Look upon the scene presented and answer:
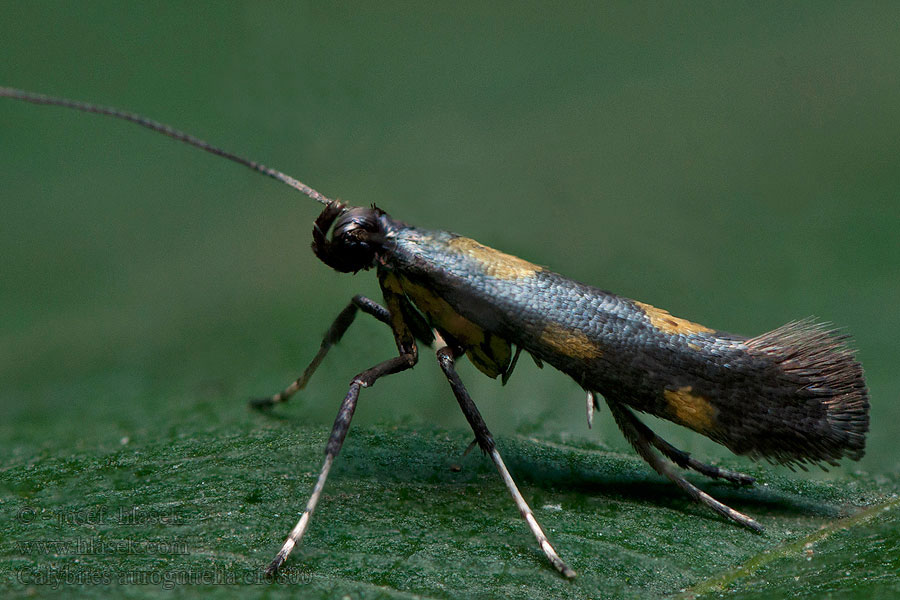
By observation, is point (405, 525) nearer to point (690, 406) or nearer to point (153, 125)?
point (690, 406)

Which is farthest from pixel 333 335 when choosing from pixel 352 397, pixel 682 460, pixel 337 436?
pixel 682 460

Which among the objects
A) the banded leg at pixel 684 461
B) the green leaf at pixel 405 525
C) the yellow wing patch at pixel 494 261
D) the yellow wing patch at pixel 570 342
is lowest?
the green leaf at pixel 405 525

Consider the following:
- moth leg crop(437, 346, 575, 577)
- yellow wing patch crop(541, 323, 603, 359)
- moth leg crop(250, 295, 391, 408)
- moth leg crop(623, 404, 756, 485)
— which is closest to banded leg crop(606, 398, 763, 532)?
moth leg crop(623, 404, 756, 485)

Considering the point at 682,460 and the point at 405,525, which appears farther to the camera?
the point at 682,460

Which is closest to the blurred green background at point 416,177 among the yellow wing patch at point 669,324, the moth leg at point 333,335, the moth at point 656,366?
the moth leg at point 333,335

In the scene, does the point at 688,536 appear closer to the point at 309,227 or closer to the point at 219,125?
the point at 309,227

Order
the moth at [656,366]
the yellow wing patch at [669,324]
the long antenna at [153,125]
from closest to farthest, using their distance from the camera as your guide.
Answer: the long antenna at [153,125] < the moth at [656,366] < the yellow wing patch at [669,324]

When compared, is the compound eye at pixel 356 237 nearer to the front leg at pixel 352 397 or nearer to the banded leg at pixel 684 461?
the front leg at pixel 352 397

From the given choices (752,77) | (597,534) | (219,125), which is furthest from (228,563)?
(752,77)
